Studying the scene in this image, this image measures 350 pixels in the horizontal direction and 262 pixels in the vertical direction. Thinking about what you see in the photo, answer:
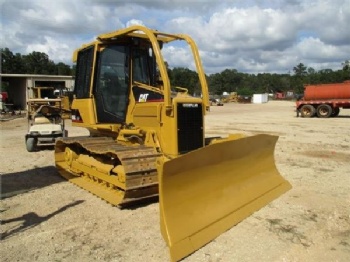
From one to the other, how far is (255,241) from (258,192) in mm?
1542

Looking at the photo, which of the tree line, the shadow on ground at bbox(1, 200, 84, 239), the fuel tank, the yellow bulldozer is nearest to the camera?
the yellow bulldozer

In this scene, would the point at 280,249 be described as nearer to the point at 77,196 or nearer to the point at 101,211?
the point at 101,211

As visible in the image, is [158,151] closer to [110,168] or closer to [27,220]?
[110,168]

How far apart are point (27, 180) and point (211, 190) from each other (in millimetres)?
4345

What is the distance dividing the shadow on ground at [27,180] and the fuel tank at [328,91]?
21.5 m

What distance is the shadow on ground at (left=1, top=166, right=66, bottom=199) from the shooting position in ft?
22.5

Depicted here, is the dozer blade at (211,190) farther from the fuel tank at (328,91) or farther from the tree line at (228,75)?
the tree line at (228,75)

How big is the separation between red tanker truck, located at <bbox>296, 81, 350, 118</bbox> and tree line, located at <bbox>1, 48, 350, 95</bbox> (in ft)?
62.2

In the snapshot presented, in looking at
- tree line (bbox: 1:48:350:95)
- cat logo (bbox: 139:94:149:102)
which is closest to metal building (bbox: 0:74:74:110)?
tree line (bbox: 1:48:350:95)

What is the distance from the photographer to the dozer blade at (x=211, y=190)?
4316 mm

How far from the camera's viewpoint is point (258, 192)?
19.6 ft

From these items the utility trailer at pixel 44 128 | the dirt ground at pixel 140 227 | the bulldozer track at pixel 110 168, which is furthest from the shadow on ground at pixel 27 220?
the utility trailer at pixel 44 128

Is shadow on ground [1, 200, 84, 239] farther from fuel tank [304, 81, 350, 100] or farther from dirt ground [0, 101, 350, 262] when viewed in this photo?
fuel tank [304, 81, 350, 100]

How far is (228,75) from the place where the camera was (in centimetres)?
12338
